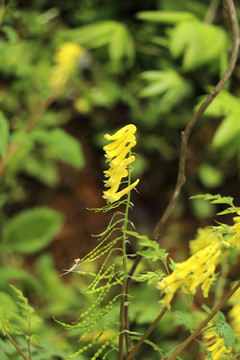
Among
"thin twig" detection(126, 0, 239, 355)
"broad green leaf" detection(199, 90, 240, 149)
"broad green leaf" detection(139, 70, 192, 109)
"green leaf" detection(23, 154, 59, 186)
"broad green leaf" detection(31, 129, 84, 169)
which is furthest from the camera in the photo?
"green leaf" detection(23, 154, 59, 186)

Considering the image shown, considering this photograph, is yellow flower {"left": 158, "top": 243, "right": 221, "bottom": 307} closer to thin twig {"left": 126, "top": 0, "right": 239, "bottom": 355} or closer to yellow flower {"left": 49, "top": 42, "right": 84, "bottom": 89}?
thin twig {"left": 126, "top": 0, "right": 239, "bottom": 355}

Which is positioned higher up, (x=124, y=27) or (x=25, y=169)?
(x=124, y=27)

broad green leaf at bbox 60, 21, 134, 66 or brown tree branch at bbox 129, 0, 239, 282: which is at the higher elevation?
brown tree branch at bbox 129, 0, 239, 282

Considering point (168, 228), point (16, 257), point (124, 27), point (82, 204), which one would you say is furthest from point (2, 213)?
point (124, 27)

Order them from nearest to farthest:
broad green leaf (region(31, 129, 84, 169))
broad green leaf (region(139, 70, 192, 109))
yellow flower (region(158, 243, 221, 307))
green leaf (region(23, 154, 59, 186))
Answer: yellow flower (region(158, 243, 221, 307)) < broad green leaf (region(31, 129, 84, 169)) < broad green leaf (region(139, 70, 192, 109)) < green leaf (region(23, 154, 59, 186))

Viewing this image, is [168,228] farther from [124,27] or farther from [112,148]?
[112,148]

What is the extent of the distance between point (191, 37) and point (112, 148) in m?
1.41

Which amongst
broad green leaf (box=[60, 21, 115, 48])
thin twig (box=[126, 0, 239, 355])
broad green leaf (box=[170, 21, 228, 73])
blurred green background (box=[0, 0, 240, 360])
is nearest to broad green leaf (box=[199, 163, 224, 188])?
blurred green background (box=[0, 0, 240, 360])

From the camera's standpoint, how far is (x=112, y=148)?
733mm

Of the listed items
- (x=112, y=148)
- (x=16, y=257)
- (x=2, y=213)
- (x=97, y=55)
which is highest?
(x=112, y=148)

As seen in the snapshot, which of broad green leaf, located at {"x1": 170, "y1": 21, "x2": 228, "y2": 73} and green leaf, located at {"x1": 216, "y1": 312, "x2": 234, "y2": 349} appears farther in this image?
broad green leaf, located at {"x1": 170, "y1": 21, "x2": 228, "y2": 73}

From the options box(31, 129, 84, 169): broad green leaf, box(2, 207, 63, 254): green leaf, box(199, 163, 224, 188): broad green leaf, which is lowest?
box(199, 163, 224, 188): broad green leaf

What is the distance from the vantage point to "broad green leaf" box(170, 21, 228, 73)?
1.98 metres

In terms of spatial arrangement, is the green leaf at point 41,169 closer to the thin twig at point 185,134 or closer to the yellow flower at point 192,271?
the thin twig at point 185,134
